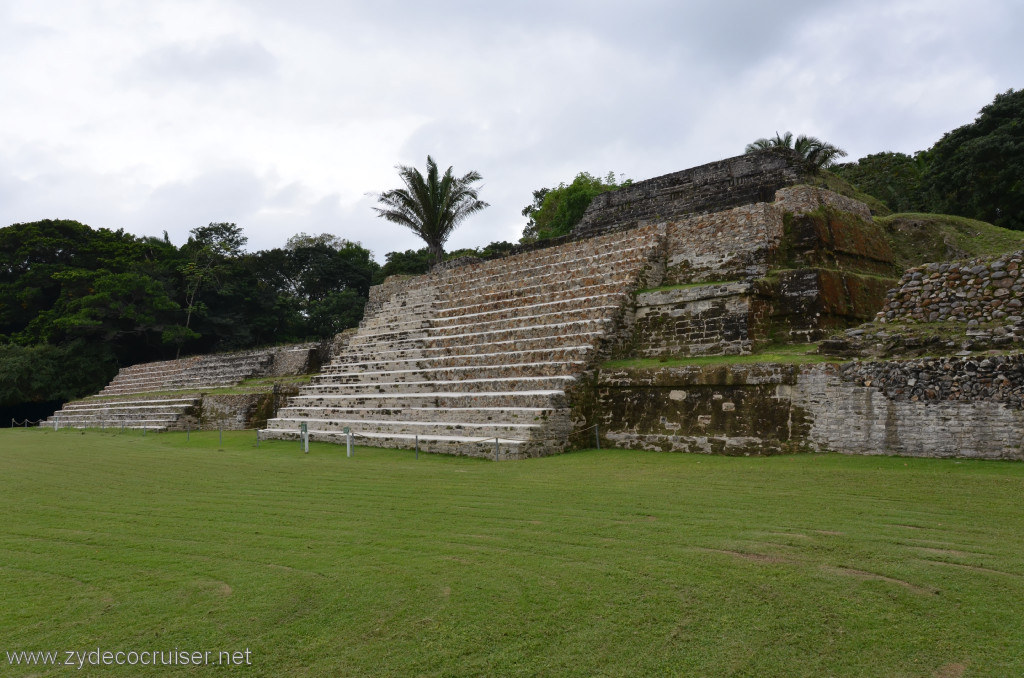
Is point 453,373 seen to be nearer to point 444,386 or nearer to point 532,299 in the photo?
point 444,386

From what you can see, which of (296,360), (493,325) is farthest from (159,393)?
(493,325)

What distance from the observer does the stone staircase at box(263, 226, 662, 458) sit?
9.02 metres

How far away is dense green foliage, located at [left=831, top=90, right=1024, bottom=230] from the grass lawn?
16.9 metres

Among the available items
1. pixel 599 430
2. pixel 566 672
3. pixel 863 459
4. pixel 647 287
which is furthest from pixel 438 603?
pixel 647 287

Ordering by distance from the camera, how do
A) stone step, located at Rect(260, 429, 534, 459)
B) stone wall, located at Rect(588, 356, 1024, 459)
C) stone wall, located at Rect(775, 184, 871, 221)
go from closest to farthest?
stone wall, located at Rect(588, 356, 1024, 459)
stone step, located at Rect(260, 429, 534, 459)
stone wall, located at Rect(775, 184, 871, 221)

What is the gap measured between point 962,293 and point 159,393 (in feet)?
75.4

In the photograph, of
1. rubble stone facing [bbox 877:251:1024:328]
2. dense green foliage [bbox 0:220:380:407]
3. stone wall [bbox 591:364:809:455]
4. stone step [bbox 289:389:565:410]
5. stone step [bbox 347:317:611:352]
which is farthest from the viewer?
dense green foliage [bbox 0:220:380:407]

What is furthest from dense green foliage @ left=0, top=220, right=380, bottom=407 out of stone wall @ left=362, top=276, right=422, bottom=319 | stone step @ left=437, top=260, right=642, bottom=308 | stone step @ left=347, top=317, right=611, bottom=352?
stone step @ left=437, top=260, right=642, bottom=308

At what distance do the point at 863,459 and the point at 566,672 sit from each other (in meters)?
5.31

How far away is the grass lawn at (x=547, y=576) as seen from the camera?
2383 mm

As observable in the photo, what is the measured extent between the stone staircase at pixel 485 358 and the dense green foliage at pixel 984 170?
12984mm

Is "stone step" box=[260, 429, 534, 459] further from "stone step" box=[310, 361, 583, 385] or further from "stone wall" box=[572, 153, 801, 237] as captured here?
"stone wall" box=[572, 153, 801, 237]

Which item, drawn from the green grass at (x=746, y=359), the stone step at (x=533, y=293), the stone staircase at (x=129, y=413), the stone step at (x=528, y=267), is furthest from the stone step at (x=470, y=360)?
the stone staircase at (x=129, y=413)

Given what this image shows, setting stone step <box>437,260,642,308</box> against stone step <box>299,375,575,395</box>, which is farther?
stone step <box>437,260,642,308</box>
